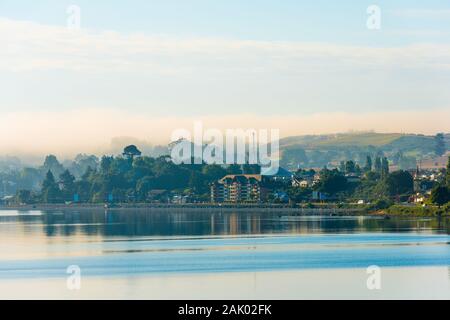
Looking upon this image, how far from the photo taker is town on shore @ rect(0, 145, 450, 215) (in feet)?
433

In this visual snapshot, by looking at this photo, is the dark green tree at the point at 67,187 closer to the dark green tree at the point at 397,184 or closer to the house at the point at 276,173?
the house at the point at 276,173

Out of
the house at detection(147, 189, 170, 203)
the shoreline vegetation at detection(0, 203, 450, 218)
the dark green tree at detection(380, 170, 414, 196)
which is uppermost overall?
the dark green tree at detection(380, 170, 414, 196)

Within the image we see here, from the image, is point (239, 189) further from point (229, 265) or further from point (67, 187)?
point (229, 265)

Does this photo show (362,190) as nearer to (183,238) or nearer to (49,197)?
(49,197)

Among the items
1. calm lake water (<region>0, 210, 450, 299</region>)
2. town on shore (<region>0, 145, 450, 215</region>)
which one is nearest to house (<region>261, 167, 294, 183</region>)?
town on shore (<region>0, 145, 450, 215</region>)

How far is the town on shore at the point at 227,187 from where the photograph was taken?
433 ft

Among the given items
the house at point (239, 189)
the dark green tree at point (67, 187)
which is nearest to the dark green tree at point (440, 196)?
the house at point (239, 189)

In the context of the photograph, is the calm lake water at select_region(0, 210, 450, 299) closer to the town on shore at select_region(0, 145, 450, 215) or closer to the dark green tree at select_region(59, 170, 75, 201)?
the town on shore at select_region(0, 145, 450, 215)

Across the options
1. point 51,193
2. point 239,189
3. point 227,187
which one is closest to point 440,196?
point 239,189

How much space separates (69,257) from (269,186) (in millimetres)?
108542

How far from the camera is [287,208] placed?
13625cm

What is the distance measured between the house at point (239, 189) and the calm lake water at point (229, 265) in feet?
291
